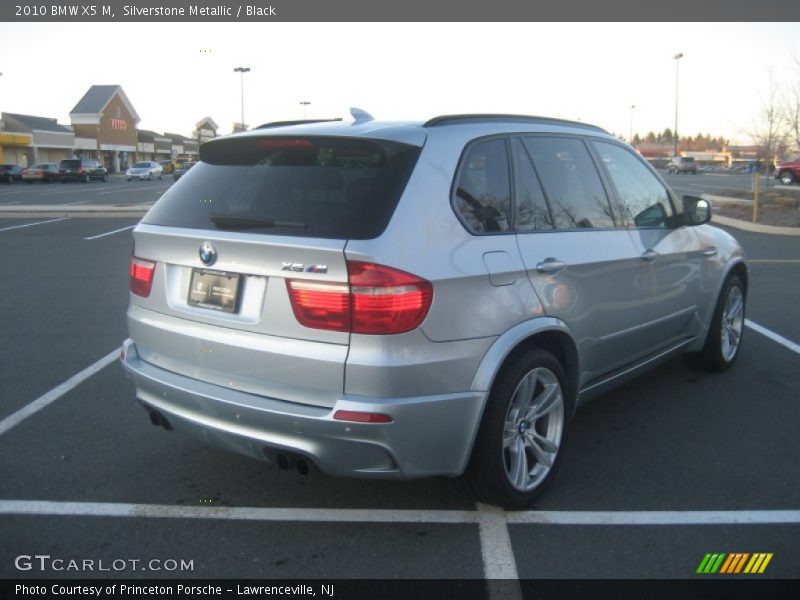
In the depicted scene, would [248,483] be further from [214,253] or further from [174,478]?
[214,253]

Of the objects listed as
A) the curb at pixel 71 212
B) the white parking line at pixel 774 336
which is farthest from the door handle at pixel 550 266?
the curb at pixel 71 212

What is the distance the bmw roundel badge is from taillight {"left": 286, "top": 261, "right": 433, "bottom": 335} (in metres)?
0.54

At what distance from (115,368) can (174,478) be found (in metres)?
2.15

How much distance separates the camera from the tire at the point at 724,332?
5594mm

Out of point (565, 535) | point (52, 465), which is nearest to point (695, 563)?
point (565, 535)

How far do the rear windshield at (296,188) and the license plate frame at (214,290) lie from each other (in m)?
0.22

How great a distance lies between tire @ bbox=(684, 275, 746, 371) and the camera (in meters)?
5.59

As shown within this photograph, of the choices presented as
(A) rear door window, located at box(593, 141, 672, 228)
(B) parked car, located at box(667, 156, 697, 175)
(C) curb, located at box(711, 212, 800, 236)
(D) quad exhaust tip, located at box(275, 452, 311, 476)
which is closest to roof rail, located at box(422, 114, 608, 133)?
(A) rear door window, located at box(593, 141, 672, 228)

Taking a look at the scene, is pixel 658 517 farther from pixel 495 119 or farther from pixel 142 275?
pixel 142 275

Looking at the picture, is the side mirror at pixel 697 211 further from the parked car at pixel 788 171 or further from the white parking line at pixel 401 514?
the parked car at pixel 788 171

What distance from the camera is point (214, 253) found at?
3.27 meters

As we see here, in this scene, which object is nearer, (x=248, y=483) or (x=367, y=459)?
(x=367, y=459)

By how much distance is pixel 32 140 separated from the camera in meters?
64.1

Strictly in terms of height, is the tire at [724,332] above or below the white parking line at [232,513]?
above
